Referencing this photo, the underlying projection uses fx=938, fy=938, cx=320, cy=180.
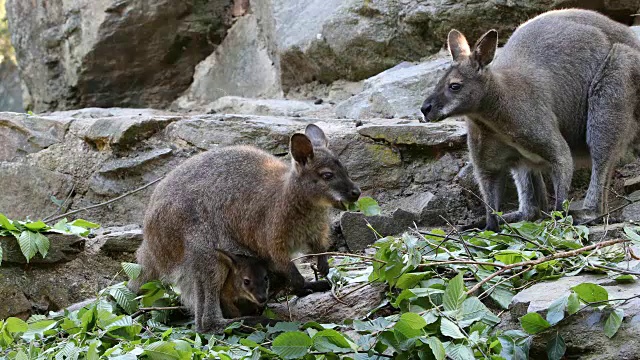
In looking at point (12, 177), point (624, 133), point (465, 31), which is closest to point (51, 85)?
point (12, 177)

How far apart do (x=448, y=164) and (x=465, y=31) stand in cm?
158

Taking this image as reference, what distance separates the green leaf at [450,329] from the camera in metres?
4.57

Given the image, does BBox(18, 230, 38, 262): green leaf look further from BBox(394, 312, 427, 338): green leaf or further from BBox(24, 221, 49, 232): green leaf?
BBox(394, 312, 427, 338): green leaf

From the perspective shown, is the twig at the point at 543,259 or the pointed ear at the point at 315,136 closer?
the twig at the point at 543,259

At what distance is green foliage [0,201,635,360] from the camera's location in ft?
15.0

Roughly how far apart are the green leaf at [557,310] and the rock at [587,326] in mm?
57

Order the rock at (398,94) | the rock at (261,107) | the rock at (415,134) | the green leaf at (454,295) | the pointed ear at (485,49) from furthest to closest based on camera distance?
1. the rock at (261,107)
2. the rock at (398,94)
3. the rock at (415,134)
4. the pointed ear at (485,49)
5. the green leaf at (454,295)

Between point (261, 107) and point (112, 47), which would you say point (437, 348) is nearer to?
point (261, 107)

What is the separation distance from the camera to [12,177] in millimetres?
7734

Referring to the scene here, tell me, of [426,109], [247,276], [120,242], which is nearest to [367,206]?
[247,276]

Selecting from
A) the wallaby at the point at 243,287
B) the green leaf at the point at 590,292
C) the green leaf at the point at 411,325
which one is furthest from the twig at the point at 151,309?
the green leaf at the point at 590,292

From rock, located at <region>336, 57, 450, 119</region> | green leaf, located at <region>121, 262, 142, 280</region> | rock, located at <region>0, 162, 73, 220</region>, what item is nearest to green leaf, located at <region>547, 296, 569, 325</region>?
green leaf, located at <region>121, 262, 142, 280</region>

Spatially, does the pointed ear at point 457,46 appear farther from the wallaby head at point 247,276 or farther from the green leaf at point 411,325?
the green leaf at point 411,325

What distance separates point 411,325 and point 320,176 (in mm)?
1318
